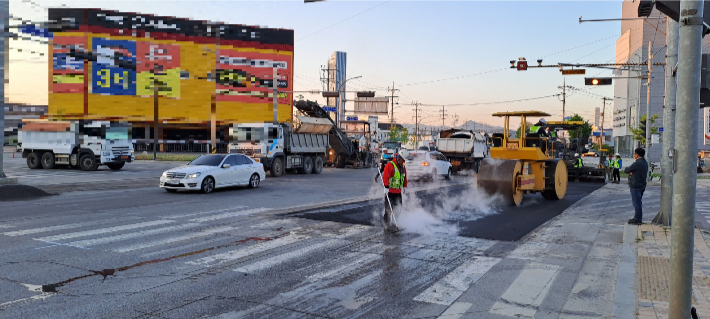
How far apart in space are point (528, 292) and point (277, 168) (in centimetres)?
2150

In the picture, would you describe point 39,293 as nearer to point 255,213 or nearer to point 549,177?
point 255,213

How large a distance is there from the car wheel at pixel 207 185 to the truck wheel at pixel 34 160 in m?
16.0

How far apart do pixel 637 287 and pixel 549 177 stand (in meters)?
11.2

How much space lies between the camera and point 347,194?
61.4 ft

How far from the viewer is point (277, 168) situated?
89.2 feet

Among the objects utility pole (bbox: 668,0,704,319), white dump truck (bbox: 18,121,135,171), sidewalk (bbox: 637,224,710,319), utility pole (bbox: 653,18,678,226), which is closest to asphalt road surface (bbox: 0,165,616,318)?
sidewalk (bbox: 637,224,710,319)

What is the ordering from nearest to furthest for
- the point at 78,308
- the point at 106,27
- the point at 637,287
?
1. the point at 78,308
2. the point at 637,287
3. the point at 106,27

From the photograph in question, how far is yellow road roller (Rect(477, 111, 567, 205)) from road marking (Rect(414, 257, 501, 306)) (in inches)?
299

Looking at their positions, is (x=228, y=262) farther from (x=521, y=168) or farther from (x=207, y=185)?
(x=521, y=168)

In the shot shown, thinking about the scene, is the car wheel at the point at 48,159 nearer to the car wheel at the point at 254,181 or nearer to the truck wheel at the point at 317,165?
the truck wheel at the point at 317,165

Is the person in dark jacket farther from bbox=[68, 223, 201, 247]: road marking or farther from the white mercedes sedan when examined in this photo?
the white mercedes sedan

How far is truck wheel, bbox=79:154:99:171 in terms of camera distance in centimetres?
2809

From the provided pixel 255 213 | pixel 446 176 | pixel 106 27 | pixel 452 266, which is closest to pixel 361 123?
pixel 446 176

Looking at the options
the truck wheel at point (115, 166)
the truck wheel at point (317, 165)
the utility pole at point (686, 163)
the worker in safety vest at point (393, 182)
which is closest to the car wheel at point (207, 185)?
the worker in safety vest at point (393, 182)
